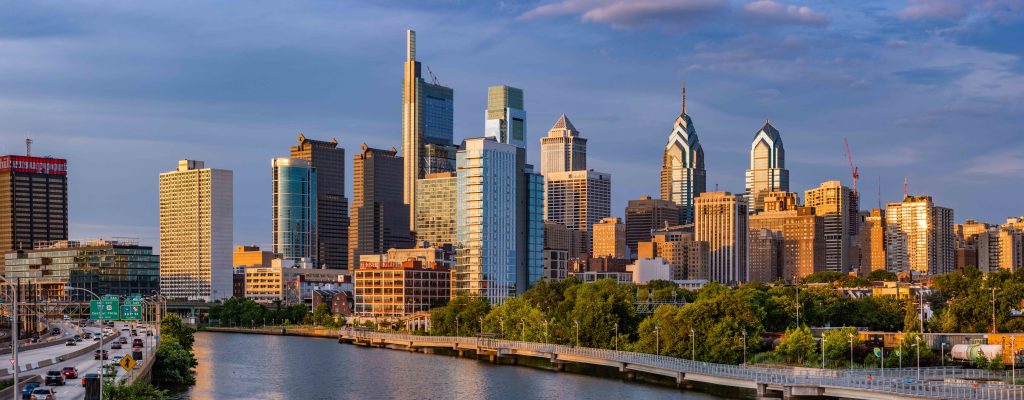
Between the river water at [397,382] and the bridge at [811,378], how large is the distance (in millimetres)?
2958

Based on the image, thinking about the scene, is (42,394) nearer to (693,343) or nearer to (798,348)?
(693,343)

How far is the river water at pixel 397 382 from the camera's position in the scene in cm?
12800

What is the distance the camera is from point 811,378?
112250mm

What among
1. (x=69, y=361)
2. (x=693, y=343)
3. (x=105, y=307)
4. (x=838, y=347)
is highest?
(x=105, y=307)

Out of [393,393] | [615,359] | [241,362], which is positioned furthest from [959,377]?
[241,362]

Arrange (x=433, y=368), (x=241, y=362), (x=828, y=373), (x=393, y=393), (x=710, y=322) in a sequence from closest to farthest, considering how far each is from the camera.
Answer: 1. (x=828, y=373)
2. (x=393, y=393)
3. (x=710, y=322)
4. (x=433, y=368)
5. (x=241, y=362)

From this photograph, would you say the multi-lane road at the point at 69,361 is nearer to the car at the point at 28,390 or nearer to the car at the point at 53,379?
the car at the point at 53,379

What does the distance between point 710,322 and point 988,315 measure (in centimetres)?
5281

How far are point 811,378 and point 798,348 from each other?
29235mm

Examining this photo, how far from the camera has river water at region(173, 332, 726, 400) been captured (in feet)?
420

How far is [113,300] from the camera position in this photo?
137125 millimetres

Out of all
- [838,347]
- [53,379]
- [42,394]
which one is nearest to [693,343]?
[838,347]

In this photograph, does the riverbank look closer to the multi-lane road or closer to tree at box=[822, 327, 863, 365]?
tree at box=[822, 327, 863, 365]

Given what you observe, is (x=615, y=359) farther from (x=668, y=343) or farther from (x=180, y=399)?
(x=180, y=399)
